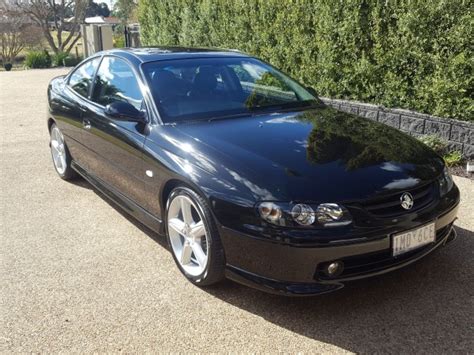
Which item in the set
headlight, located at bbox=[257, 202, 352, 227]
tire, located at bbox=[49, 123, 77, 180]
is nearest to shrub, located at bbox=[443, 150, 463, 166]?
headlight, located at bbox=[257, 202, 352, 227]

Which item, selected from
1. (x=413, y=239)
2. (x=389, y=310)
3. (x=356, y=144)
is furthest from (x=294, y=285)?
(x=356, y=144)

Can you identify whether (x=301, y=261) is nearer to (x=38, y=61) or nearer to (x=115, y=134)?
(x=115, y=134)

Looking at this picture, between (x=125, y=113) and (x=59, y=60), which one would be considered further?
(x=59, y=60)

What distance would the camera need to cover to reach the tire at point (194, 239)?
118 inches

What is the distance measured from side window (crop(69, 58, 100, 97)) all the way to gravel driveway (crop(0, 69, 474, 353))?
1429mm

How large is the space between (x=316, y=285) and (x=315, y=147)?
96 cm

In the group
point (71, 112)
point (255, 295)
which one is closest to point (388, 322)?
point (255, 295)

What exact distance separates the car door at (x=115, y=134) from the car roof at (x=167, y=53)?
106 millimetres

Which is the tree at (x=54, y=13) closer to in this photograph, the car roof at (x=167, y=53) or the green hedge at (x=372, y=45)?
the green hedge at (x=372, y=45)

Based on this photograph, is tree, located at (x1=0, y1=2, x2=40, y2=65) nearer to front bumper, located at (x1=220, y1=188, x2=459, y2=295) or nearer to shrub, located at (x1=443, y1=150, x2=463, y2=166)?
shrub, located at (x1=443, y1=150, x2=463, y2=166)

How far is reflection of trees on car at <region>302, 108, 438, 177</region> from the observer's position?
123 inches

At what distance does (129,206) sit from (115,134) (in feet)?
1.96

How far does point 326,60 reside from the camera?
7.21 meters

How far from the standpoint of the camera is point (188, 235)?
329 cm
